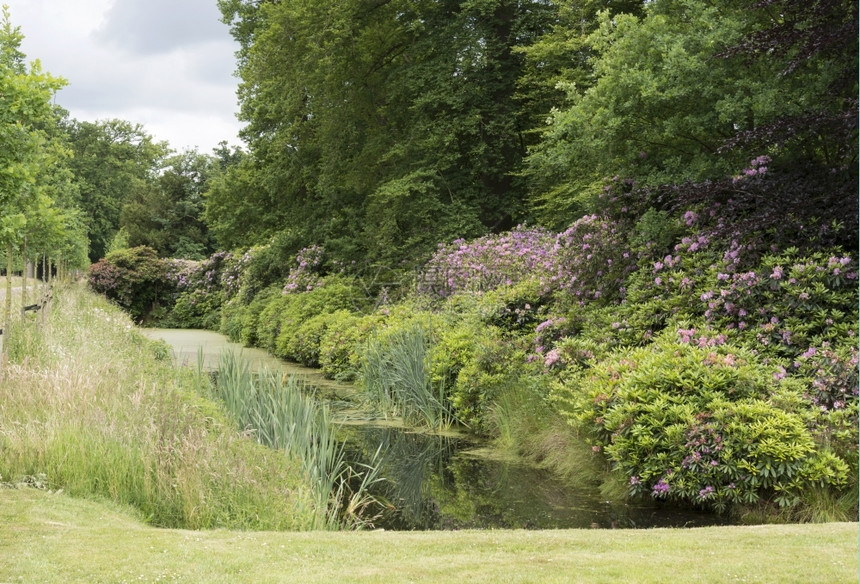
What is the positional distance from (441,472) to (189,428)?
118 inches

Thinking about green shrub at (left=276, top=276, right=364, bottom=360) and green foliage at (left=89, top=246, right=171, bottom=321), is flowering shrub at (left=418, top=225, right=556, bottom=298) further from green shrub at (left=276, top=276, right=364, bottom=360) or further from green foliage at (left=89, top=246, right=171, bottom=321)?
green foliage at (left=89, top=246, right=171, bottom=321)

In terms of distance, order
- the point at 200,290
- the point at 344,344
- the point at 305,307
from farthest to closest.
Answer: the point at 200,290
the point at 305,307
the point at 344,344

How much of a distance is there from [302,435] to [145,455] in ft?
4.65

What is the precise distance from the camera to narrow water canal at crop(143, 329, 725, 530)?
6500 mm

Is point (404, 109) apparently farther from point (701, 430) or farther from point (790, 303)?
point (701, 430)

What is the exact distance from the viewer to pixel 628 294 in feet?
30.9

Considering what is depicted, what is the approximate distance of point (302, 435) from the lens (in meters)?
6.99

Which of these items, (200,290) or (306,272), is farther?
(200,290)

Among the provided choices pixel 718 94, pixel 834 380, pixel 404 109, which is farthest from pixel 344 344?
pixel 834 380

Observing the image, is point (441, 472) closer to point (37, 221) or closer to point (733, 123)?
point (733, 123)

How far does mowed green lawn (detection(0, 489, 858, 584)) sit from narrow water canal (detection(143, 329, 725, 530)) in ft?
3.74

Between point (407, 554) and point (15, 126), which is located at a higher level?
point (15, 126)

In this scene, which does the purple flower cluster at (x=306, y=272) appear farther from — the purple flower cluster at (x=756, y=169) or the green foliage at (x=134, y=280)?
the purple flower cluster at (x=756, y=169)


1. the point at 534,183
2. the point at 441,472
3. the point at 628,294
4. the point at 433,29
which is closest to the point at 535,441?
the point at 441,472
